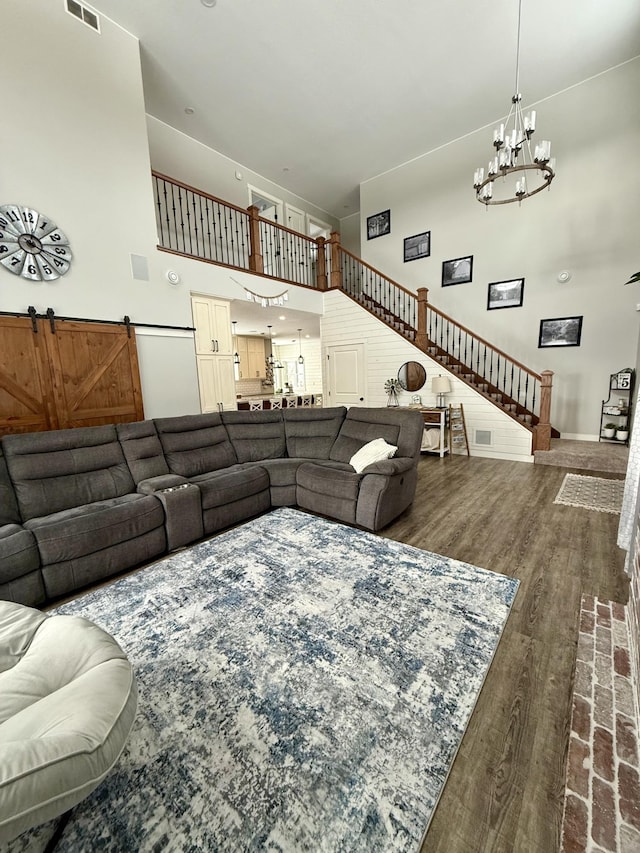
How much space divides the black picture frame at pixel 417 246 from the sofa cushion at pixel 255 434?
16.9 feet

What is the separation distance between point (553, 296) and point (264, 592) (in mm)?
6378

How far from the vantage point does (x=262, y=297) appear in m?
5.67

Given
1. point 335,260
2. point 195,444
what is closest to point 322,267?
point 335,260

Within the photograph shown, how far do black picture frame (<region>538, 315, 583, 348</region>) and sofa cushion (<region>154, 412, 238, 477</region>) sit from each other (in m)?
5.47

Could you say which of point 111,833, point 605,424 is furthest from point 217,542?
point 605,424

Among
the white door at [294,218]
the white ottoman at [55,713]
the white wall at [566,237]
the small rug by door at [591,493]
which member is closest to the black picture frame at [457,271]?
the white wall at [566,237]

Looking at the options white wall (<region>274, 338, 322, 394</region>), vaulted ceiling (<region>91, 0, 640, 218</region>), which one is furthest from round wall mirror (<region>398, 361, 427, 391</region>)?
white wall (<region>274, 338, 322, 394</region>)

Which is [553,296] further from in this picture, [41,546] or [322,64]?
[41,546]

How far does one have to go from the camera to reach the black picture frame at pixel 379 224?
7.59 metres

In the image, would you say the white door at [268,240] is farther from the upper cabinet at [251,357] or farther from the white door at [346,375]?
the upper cabinet at [251,357]

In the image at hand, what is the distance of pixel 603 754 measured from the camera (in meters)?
1.23

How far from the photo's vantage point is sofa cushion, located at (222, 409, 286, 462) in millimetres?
4078

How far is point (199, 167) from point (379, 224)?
3819mm

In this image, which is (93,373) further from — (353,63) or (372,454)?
(353,63)
